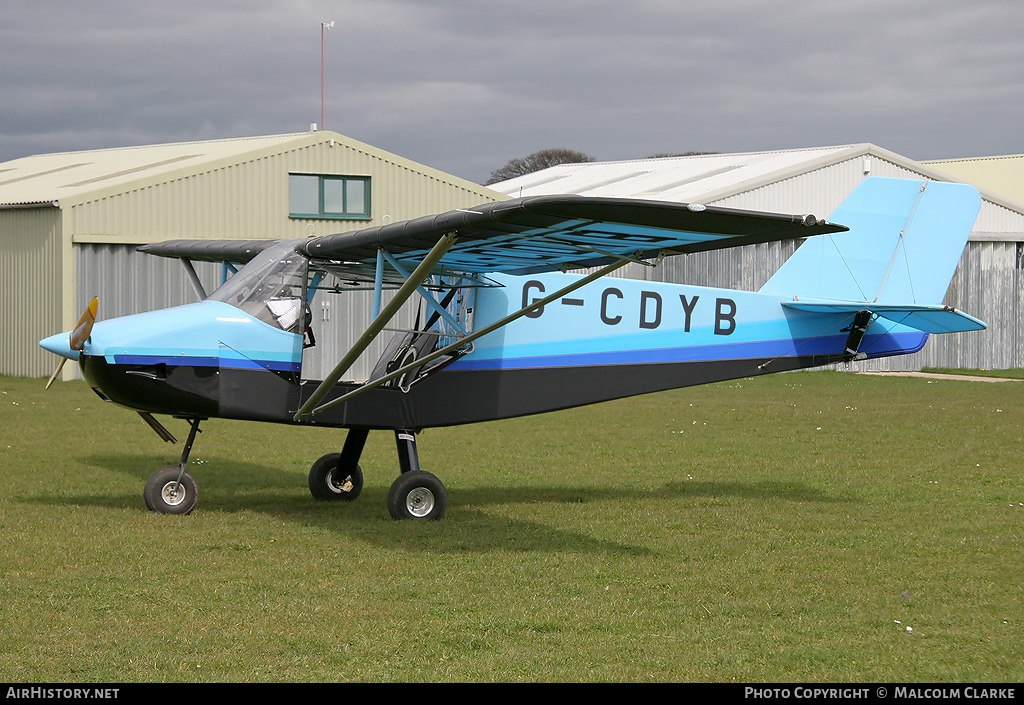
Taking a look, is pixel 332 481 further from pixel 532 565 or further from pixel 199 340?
pixel 532 565

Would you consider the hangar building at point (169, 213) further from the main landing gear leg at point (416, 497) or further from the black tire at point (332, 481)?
the main landing gear leg at point (416, 497)

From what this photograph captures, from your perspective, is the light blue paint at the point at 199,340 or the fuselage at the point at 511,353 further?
the fuselage at the point at 511,353

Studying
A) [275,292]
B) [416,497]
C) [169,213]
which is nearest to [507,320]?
[416,497]

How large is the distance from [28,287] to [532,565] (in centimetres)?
2137

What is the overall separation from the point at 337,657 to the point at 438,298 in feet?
16.6

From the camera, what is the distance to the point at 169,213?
25.5 m

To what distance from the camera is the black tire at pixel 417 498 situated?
9.47 m

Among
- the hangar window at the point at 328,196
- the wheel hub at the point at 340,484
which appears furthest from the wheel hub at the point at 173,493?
the hangar window at the point at 328,196

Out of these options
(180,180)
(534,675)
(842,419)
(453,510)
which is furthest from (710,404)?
(534,675)

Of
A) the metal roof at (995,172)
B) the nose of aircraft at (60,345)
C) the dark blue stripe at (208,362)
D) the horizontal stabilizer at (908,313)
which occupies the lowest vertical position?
the dark blue stripe at (208,362)

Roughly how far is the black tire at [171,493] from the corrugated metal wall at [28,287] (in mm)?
16431

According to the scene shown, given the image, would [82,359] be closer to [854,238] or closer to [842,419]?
[854,238]

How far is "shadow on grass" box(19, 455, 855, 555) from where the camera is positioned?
877 centimetres

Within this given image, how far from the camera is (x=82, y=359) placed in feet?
29.6
